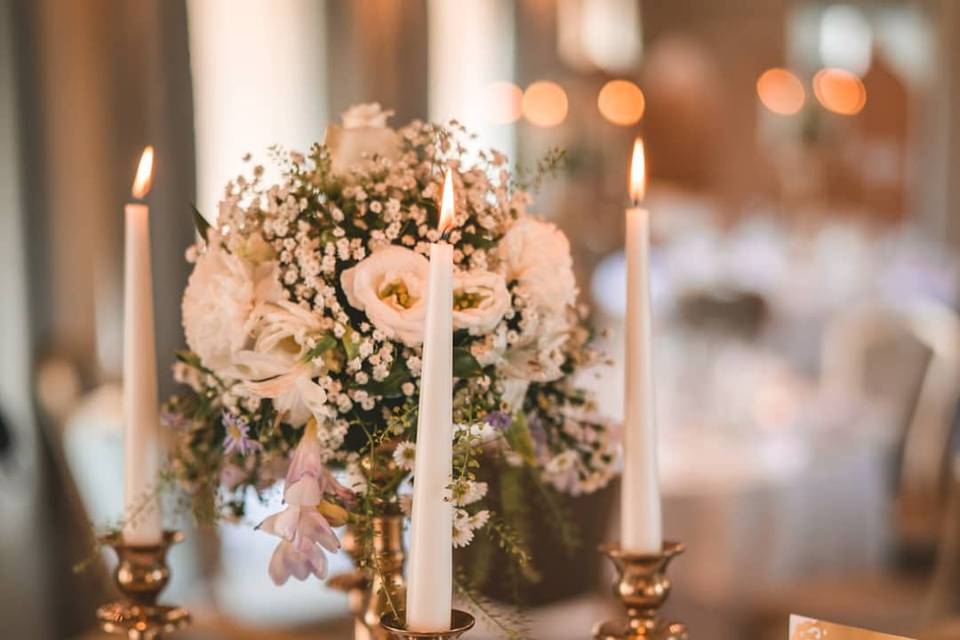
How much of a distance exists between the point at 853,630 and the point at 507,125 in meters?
5.86

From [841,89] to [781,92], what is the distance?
0.35m

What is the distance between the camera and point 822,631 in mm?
840

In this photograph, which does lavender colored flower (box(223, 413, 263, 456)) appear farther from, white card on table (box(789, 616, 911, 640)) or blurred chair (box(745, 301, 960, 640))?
blurred chair (box(745, 301, 960, 640))

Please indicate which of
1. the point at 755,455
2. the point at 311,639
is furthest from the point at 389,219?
the point at 755,455

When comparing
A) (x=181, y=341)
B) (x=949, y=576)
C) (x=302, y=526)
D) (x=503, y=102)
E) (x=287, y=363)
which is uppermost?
(x=503, y=102)

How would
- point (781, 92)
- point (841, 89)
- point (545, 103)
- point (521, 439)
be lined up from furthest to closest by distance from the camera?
1. point (781, 92)
2. point (841, 89)
3. point (545, 103)
4. point (521, 439)

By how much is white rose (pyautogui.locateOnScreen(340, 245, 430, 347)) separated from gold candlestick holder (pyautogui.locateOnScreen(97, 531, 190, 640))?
12.6 inches

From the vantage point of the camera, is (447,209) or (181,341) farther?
(181,341)

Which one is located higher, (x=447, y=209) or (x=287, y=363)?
(x=447, y=209)

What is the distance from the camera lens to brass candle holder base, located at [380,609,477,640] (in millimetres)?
747

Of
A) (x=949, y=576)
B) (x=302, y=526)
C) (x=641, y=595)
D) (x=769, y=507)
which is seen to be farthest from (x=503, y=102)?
(x=302, y=526)

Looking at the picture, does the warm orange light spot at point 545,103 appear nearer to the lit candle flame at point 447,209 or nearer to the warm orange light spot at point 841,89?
the warm orange light spot at point 841,89

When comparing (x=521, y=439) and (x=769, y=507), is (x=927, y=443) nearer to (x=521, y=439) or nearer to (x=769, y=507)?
(x=769, y=507)

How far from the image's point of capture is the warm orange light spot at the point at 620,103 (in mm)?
7277
